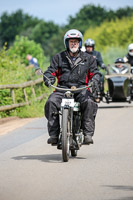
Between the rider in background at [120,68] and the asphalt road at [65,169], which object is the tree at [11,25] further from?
the asphalt road at [65,169]

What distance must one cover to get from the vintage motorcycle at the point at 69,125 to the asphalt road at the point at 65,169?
0.23 meters

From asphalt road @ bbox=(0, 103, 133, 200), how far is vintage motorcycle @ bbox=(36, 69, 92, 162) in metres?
0.23

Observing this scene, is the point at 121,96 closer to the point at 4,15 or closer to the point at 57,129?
the point at 57,129

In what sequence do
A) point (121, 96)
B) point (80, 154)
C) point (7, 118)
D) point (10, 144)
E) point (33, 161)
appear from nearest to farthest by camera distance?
→ 1. point (33, 161)
2. point (80, 154)
3. point (10, 144)
4. point (7, 118)
5. point (121, 96)

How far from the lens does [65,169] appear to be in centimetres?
852

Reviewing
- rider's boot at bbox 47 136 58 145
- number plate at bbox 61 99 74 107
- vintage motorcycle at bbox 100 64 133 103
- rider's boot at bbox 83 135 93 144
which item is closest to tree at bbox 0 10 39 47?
vintage motorcycle at bbox 100 64 133 103

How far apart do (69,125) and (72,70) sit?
94 cm

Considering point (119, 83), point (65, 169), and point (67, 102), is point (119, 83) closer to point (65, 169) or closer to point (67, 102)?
point (67, 102)

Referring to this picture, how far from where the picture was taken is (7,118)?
54.9 ft

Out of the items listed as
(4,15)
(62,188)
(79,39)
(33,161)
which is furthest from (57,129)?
(4,15)

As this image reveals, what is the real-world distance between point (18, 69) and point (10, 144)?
9541 millimetres

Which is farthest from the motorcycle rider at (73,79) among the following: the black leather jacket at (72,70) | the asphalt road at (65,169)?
the asphalt road at (65,169)

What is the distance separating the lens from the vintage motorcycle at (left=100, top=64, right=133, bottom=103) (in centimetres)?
1970

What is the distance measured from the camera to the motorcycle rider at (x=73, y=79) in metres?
9.44
